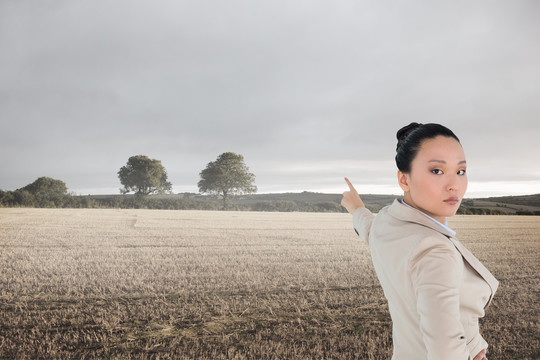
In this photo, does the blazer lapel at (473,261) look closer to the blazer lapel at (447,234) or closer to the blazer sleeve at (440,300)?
the blazer lapel at (447,234)

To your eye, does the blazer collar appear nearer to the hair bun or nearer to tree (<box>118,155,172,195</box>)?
the hair bun

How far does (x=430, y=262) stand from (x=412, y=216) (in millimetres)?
257

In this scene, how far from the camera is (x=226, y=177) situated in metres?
59.6

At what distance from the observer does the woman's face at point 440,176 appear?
5.75ft

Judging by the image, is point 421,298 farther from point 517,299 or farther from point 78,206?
point 78,206

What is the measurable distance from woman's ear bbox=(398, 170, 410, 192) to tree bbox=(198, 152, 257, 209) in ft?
187

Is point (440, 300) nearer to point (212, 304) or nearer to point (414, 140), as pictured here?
point (414, 140)

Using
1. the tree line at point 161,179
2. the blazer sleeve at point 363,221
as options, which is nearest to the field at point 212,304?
the blazer sleeve at point 363,221

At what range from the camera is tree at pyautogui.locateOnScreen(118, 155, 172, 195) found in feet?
205

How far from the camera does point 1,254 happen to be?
13.5m

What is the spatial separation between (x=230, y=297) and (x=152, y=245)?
972cm

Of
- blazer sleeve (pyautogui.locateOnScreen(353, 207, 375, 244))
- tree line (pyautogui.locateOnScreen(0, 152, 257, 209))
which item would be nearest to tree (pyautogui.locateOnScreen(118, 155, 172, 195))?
tree line (pyautogui.locateOnScreen(0, 152, 257, 209))

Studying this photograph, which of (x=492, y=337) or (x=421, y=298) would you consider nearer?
(x=421, y=298)

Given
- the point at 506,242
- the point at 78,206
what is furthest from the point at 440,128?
the point at 78,206
